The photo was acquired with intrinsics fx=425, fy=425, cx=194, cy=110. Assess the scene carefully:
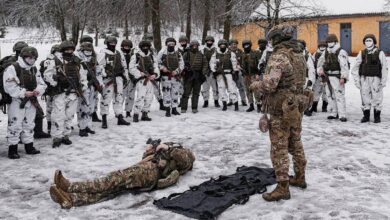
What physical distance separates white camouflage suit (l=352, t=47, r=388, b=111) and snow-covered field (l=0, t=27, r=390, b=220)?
0.51 m

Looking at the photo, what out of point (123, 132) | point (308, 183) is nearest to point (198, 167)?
point (308, 183)

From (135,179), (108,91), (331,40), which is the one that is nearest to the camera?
(135,179)

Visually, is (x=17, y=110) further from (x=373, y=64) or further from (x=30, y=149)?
(x=373, y=64)

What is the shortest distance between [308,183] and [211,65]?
21.4ft

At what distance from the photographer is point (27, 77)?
7340 mm

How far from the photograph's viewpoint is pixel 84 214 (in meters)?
4.85

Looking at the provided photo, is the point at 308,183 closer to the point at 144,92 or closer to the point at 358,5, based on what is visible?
the point at 144,92

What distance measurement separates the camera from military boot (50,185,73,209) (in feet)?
16.3

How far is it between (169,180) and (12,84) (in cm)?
338

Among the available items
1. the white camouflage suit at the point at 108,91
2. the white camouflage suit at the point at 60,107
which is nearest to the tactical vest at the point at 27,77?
the white camouflage suit at the point at 60,107

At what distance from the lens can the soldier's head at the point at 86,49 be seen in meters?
8.76

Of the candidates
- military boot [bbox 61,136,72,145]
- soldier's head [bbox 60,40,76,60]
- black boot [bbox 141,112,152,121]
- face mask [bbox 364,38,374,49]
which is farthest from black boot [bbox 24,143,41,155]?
face mask [bbox 364,38,374,49]

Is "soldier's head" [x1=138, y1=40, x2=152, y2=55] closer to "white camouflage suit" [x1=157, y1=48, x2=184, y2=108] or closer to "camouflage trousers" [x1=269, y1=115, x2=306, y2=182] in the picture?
"white camouflage suit" [x1=157, y1=48, x2=184, y2=108]

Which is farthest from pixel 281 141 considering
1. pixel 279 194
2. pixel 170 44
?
pixel 170 44
